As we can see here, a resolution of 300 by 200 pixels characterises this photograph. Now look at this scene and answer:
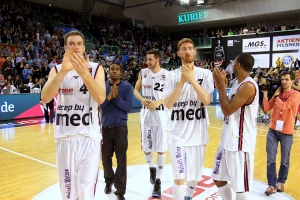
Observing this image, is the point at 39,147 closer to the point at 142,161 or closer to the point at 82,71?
the point at 142,161

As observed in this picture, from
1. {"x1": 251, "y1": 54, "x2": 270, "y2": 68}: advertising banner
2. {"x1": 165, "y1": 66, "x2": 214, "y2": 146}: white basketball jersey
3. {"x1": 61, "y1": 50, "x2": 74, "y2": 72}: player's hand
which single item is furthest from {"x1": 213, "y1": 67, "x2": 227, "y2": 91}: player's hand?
{"x1": 251, "y1": 54, "x2": 270, "y2": 68}: advertising banner

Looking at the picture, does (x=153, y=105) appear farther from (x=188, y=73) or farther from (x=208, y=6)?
(x=208, y=6)

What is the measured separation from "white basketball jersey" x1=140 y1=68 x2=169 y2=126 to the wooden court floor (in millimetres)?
1662

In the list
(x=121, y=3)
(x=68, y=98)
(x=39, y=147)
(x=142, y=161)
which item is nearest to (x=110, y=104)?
(x=68, y=98)

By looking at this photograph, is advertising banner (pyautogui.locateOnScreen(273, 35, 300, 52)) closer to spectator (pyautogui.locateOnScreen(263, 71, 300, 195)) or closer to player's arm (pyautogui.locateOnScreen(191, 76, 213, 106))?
spectator (pyautogui.locateOnScreen(263, 71, 300, 195))

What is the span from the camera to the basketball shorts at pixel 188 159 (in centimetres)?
327

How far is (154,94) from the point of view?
4.79 metres

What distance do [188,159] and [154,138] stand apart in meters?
1.52

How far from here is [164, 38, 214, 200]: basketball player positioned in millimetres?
3268

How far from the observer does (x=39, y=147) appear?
750 centimetres

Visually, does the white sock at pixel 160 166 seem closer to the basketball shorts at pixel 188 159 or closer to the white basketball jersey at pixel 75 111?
the basketball shorts at pixel 188 159

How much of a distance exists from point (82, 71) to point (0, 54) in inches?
555

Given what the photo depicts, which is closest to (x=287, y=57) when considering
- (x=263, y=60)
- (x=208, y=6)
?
(x=263, y=60)

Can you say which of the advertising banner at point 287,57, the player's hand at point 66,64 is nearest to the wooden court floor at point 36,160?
the player's hand at point 66,64
